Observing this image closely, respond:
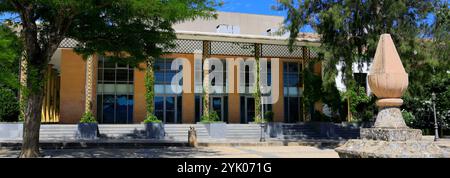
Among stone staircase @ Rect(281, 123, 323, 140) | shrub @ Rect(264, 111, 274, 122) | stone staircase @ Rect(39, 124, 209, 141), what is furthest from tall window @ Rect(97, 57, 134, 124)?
stone staircase @ Rect(281, 123, 323, 140)

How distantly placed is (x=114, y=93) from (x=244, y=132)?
9.50m

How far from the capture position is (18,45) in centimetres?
1198

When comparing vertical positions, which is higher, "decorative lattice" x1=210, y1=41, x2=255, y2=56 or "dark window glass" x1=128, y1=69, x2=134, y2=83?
"decorative lattice" x1=210, y1=41, x2=255, y2=56

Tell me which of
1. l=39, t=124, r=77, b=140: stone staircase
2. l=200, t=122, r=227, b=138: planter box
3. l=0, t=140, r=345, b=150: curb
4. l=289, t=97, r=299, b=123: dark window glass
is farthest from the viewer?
l=289, t=97, r=299, b=123: dark window glass

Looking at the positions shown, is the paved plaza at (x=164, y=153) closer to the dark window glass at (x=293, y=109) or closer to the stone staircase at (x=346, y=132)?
the stone staircase at (x=346, y=132)

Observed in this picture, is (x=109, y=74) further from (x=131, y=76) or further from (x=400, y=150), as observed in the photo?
(x=400, y=150)

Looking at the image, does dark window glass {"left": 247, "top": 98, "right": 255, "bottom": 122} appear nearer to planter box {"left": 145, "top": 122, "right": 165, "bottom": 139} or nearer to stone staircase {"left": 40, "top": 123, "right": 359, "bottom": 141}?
stone staircase {"left": 40, "top": 123, "right": 359, "bottom": 141}

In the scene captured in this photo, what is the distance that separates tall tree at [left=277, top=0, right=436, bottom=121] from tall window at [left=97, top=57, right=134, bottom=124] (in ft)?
43.5

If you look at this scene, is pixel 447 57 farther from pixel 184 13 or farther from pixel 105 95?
pixel 105 95

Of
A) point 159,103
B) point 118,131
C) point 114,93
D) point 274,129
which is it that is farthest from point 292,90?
point 118,131

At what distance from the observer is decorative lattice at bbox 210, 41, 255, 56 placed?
89.6 ft

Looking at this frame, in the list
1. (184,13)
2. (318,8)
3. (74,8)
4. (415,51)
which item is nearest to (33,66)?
(74,8)

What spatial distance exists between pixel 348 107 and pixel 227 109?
8741 mm

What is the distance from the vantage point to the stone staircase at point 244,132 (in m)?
24.5
